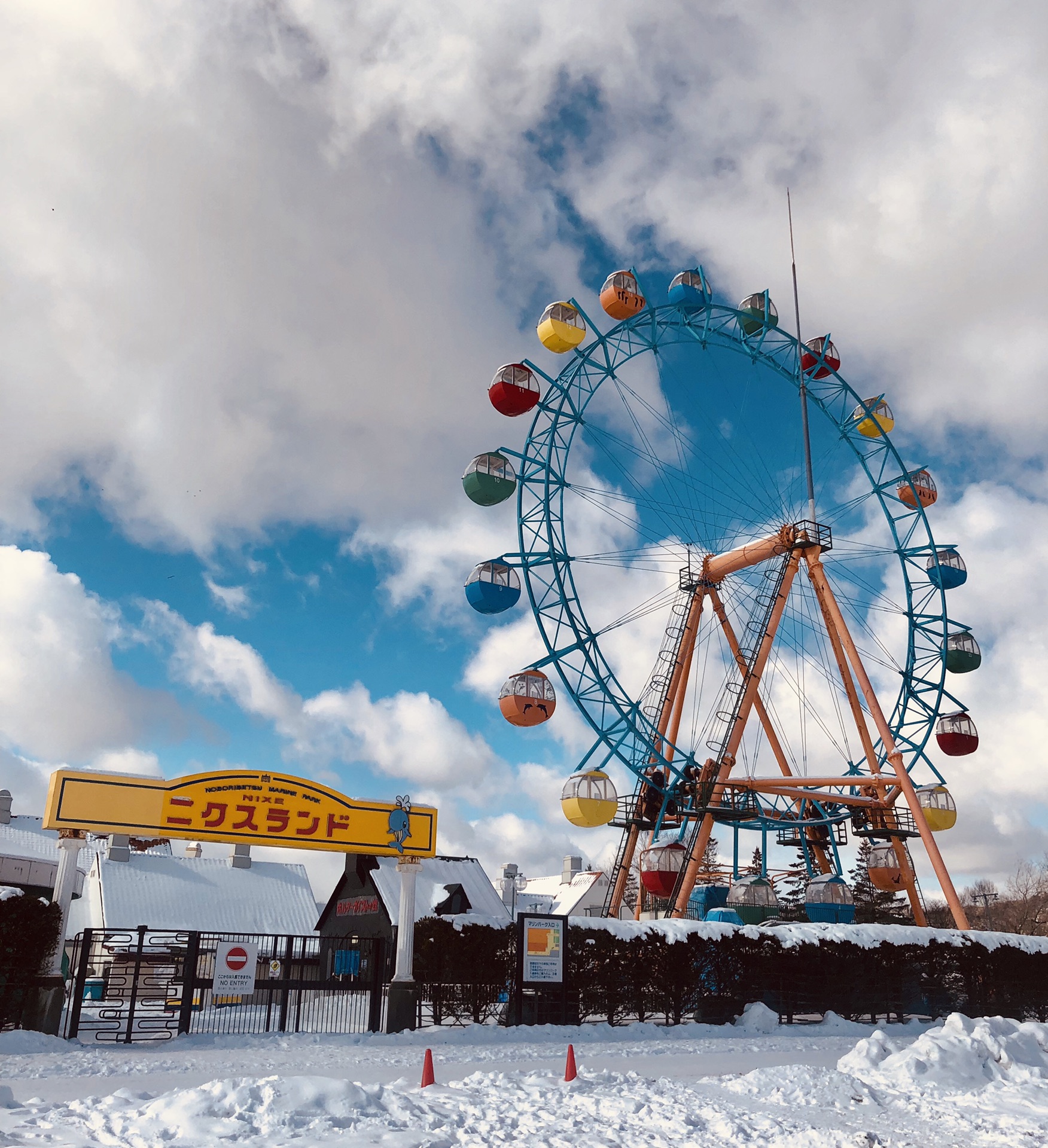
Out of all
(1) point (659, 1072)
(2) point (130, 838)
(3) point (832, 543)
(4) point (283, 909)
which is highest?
(3) point (832, 543)

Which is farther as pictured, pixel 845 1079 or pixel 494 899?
pixel 494 899

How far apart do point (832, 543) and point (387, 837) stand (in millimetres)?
19569

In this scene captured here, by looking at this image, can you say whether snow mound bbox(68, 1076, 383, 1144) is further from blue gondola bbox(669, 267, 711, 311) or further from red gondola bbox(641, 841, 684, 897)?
blue gondola bbox(669, 267, 711, 311)

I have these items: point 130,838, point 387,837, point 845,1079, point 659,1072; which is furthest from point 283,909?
point 845,1079

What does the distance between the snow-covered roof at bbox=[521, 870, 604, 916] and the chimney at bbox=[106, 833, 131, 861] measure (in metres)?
24.1

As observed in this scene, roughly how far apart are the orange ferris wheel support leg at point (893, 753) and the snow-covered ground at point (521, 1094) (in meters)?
13.1

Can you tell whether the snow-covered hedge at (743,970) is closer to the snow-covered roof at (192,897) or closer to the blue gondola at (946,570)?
the blue gondola at (946,570)

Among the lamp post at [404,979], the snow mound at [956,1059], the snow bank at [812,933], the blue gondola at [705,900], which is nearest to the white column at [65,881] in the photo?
the lamp post at [404,979]

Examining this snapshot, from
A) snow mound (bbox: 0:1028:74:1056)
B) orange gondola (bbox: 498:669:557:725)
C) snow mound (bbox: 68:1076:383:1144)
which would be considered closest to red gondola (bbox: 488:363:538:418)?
orange gondola (bbox: 498:669:557:725)

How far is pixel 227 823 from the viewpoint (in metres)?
17.7

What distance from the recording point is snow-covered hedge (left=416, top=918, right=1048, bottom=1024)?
63.6ft

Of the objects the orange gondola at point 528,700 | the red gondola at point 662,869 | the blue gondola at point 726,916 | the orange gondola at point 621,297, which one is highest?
the orange gondola at point 621,297

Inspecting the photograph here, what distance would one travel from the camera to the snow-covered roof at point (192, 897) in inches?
1351

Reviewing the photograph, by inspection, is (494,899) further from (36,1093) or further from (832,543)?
(36,1093)
